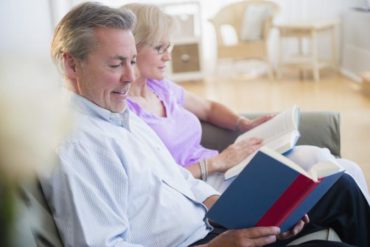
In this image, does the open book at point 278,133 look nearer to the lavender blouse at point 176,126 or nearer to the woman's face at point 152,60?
the lavender blouse at point 176,126

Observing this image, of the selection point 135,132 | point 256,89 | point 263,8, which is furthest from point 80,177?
point 263,8

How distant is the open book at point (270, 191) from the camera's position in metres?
0.99

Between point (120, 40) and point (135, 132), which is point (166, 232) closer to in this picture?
point (135, 132)

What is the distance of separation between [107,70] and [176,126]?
0.60 metres

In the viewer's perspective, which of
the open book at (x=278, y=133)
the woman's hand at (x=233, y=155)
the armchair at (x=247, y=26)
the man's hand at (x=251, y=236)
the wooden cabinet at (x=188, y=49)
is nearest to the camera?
the man's hand at (x=251, y=236)

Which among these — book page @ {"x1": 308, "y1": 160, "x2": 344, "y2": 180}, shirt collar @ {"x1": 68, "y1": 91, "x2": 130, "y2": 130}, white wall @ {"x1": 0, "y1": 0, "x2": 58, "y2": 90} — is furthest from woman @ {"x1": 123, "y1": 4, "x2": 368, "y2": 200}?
white wall @ {"x1": 0, "y1": 0, "x2": 58, "y2": 90}

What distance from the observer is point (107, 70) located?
49.7 inches

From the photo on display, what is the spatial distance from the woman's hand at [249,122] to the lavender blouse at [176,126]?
171 mm

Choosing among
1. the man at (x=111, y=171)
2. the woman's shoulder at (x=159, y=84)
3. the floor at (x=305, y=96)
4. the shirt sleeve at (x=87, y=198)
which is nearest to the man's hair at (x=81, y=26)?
the man at (x=111, y=171)

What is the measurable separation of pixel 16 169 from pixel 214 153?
5.03 ft

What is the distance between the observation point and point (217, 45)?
18.2 feet

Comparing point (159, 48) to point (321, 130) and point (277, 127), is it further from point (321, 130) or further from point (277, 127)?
point (321, 130)

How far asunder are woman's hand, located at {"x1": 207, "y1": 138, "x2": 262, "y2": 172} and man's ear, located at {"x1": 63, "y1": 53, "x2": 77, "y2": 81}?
640 mm

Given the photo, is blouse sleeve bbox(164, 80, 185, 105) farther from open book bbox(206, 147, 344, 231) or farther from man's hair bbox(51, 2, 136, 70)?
open book bbox(206, 147, 344, 231)
